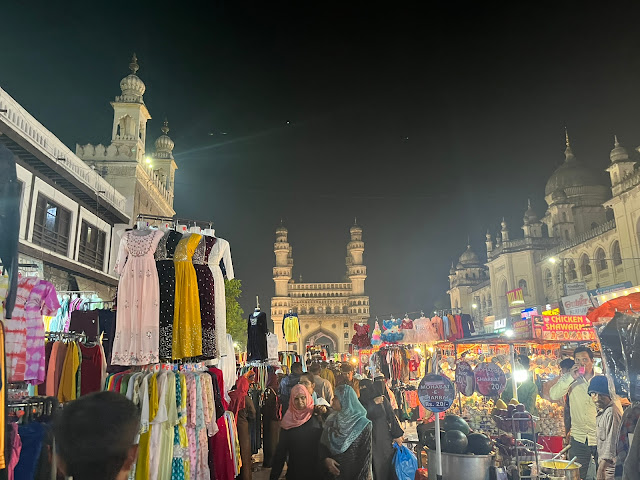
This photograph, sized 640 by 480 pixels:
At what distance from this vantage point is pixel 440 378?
4953mm

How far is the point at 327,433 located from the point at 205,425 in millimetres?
1149

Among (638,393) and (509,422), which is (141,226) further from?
(509,422)

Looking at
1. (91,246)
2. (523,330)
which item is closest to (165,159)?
(91,246)

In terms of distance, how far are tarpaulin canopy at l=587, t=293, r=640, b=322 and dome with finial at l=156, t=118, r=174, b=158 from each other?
27958 mm

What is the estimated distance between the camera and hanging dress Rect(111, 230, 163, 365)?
162 inches

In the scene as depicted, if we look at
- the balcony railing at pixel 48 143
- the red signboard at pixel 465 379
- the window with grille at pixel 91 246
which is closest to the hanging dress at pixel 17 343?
the red signboard at pixel 465 379

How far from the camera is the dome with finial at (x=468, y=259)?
4991cm

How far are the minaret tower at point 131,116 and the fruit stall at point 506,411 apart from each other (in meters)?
16.1

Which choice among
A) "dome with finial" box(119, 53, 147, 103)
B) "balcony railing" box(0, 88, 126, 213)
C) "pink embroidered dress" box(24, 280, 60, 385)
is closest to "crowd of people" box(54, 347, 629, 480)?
"pink embroidered dress" box(24, 280, 60, 385)

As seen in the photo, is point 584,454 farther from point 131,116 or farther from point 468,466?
point 131,116

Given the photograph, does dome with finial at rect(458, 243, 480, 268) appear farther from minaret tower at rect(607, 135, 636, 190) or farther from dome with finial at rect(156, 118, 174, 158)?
dome with finial at rect(156, 118, 174, 158)

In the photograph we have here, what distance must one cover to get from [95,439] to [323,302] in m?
56.6

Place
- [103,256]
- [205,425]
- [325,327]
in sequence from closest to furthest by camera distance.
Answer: [205,425], [103,256], [325,327]

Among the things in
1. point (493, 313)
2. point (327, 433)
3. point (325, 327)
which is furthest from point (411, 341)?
A: point (325, 327)
